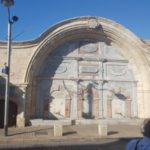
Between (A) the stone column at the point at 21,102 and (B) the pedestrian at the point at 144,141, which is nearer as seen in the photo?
(B) the pedestrian at the point at 144,141

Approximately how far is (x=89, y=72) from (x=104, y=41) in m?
2.69

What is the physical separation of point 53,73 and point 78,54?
93.2 inches

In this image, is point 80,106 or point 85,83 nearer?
point 80,106

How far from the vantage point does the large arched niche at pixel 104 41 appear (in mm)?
20052

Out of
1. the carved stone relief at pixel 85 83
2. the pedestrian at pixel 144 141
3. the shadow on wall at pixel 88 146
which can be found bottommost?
the shadow on wall at pixel 88 146

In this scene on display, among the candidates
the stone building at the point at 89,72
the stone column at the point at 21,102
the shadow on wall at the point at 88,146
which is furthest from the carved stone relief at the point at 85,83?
the shadow on wall at the point at 88,146

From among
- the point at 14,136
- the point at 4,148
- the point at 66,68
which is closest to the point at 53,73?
the point at 66,68

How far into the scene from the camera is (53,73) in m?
21.0

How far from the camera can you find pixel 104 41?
21.9 m

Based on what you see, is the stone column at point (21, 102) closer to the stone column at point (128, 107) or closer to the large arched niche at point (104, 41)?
the large arched niche at point (104, 41)

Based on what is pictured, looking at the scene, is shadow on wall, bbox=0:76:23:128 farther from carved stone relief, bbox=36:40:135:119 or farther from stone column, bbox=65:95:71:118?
stone column, bbox=65:95:71:118

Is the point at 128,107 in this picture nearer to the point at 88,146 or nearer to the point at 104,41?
the point at 104,41

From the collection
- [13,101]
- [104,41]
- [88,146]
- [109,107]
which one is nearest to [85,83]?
[109,107]

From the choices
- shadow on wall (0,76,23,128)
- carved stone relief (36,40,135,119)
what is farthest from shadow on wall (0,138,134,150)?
carved stone relief (36,40,135,119)
